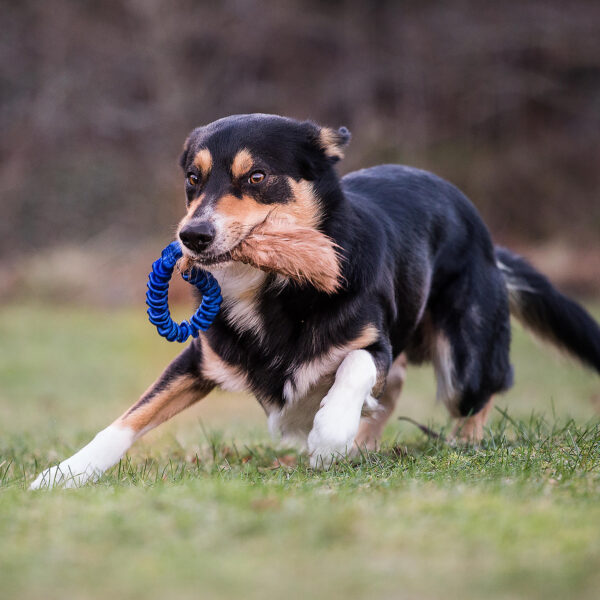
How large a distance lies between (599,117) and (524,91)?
1997 mm

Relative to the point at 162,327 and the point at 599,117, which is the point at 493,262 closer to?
the point at 162,327

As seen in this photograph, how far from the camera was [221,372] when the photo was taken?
13.5 feet

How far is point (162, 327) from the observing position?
4047mm

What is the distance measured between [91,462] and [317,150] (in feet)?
5.99

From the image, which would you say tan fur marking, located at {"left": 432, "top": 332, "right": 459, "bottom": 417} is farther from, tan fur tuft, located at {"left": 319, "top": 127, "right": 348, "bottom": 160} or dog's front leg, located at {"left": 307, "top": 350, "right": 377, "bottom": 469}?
tan fur tuft, located at {"left": 319, "top": 127, "right": 348, "bottom": 160}

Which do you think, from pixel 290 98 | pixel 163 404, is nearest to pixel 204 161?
pixel 163 404

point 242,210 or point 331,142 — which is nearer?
point 242,210

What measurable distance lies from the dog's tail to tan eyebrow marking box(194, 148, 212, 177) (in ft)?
7.78

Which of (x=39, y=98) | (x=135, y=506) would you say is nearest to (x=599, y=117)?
(x=39, y=98)

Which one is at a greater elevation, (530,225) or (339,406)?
(339,406)

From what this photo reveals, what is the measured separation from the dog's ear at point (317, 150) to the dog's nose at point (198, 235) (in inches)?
27.2

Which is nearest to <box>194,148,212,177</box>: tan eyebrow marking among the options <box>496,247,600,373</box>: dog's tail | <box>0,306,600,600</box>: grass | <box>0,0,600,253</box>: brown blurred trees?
<box>0,306,600,600</box>: grass

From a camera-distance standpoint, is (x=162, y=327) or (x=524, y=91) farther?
(x=524, y=91)

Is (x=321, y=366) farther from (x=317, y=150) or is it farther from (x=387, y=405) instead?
(x=387, y=405)
